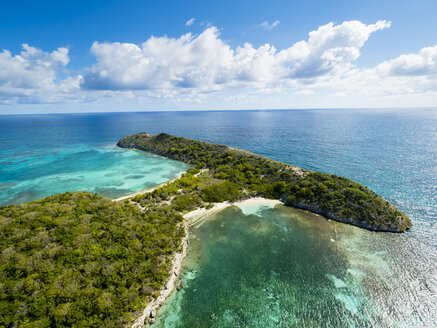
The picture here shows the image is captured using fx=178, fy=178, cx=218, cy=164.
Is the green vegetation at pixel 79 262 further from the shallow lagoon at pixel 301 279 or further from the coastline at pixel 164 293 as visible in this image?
the shallow lagoon at pixel 301 279

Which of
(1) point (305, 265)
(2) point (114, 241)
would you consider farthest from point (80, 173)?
(1) point (305, 265)

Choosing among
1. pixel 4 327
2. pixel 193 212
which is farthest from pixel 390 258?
pixel 4 327

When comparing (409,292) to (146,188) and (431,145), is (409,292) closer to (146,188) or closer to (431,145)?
(146,188)

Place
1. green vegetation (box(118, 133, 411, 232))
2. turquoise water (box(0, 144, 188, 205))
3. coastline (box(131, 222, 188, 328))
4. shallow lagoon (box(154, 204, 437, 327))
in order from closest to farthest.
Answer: coastline (box(131, 222, 188, 328)) < shallow lagoon (box(154, 204, 437, 327)) < green vegetation (box(118, 133, 411, 232)) < turquoise water (box(0, 144, 188, 205))

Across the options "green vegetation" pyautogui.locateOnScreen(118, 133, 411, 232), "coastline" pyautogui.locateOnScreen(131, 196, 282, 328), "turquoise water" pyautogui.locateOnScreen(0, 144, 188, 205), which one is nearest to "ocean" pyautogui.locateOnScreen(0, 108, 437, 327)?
"turquoise water" pyautogui.locateOnScreen(0, 144, 188, 205)

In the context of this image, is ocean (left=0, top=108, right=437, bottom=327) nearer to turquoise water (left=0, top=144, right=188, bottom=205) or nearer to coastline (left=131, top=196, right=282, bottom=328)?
turquoise water (left=0, top=144, right=188, bottom=205)
